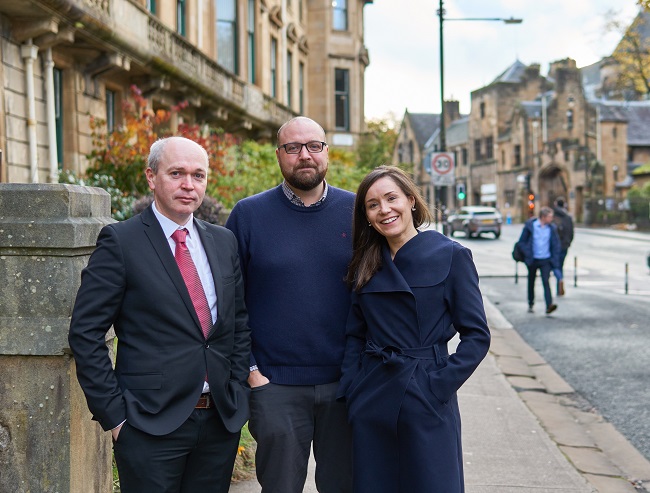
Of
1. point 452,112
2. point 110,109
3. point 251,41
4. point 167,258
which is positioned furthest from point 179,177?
point 452,112

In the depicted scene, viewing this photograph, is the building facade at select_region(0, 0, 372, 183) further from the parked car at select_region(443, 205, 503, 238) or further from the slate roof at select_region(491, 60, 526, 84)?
the slate roof at select_region(491, 60, 526, 84)

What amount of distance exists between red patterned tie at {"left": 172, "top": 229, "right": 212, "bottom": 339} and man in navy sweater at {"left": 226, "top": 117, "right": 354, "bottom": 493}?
1.79 feet

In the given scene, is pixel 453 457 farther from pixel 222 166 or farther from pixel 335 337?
pixel 222 166

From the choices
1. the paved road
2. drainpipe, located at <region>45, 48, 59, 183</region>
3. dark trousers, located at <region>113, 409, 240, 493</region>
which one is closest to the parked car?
the paved road

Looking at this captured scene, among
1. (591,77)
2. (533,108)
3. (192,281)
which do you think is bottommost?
(192,281)

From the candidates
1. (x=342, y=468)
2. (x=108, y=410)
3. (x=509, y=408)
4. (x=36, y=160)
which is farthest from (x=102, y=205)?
(x=36, y=160)

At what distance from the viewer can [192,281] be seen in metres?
3.15

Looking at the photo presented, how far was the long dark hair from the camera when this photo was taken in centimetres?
346

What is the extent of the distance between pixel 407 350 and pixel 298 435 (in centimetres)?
71

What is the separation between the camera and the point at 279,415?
3602 millimetres

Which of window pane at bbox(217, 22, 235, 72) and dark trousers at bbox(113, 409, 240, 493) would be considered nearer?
dark trousers at bbox(113, 409, 240, 493)

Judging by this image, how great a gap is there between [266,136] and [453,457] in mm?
23298

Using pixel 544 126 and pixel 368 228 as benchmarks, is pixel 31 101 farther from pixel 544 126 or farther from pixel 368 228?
pixel 544 126

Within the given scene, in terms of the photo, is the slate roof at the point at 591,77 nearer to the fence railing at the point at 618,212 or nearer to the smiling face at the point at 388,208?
the fence railing at the point at 618,212
